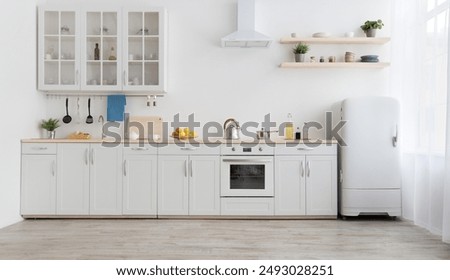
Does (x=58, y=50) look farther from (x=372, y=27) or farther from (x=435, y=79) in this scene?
(x=435, y=79)

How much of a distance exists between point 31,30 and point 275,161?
3.05 m

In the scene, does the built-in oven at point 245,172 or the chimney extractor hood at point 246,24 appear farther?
the chimney extractor hood at point 246,24

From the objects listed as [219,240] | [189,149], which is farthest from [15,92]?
[219,240]

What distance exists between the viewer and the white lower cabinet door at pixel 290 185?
4.57 metres

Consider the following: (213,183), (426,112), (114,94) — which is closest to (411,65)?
(426,112)

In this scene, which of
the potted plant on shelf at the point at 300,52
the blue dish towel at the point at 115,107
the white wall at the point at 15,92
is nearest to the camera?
the white wall at the point at 15,92

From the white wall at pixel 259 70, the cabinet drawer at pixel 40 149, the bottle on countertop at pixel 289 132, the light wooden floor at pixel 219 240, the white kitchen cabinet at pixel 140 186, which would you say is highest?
the white wall at pixel 259 70

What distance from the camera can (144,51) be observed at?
4.94 meters

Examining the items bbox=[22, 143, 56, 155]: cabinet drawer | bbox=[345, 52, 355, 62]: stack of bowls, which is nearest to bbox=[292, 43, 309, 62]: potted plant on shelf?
bbox=[345, 52, 355, 62]: stack of bowls

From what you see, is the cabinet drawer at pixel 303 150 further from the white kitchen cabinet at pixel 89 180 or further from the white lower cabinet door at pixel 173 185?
the white kitchen cabinet at pixel 89 180

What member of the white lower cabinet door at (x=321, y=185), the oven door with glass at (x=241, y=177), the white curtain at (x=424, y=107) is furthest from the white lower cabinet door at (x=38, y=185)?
the white curtain at (x=424, y=107)

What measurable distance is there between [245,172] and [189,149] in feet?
2.11

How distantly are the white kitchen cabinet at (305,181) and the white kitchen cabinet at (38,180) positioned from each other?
7.81 ft

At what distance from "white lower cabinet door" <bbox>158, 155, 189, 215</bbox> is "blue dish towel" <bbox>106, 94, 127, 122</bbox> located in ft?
3.00
